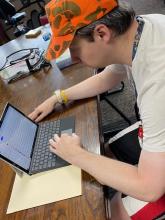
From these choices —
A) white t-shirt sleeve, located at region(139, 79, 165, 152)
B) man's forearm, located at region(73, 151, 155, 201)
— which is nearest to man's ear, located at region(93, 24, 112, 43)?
white t-shirt sleeve, located at region(139, 79, 165, 152)

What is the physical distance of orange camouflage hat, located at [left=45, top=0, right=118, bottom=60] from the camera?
0.79 meters

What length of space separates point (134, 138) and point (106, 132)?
0.81 meters

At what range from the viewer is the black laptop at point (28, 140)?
930mm

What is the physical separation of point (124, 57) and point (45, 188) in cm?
49

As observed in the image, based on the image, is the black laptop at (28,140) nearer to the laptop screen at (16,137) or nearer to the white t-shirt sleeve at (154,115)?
the laptop screen at (16,137)

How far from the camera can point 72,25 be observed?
2.64 feet

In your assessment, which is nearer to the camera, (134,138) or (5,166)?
(5,166)

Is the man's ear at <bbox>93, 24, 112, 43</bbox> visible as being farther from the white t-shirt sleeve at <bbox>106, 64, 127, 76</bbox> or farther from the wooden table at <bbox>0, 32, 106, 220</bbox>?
the white t-shirt sleeve at <bbox>106, 64, 127, 76</bbox>

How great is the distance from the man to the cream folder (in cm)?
5

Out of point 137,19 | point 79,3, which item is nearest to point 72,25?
point 79,3

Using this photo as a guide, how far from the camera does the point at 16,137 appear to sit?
100cm

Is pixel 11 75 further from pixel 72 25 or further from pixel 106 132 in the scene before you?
pixel 72 25

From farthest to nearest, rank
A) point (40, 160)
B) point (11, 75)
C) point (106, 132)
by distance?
1. point (106, 132)
2. point (11, 75)
3. point (40, 160)

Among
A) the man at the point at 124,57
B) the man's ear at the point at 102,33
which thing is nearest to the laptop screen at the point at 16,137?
the man at the point at 124,57
